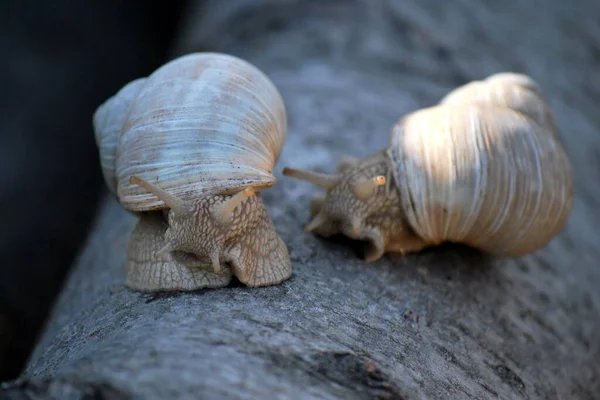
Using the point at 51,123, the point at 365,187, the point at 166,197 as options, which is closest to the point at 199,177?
the point at 166,197

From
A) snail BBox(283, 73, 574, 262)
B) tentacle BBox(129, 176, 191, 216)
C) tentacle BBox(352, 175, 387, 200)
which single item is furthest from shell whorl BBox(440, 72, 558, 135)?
tentacle BBox(129, 176, 191, 216)

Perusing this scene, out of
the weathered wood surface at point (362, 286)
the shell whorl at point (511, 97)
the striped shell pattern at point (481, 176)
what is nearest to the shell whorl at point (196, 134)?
the weathered wood surface at point (362, 286)

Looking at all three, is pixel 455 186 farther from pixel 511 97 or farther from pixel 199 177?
pixel 199 177

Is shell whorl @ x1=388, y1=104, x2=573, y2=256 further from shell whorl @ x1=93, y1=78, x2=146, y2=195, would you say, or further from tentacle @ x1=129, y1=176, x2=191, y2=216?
shell whorl @ x1=93, y1=78, x2=146, y2=195

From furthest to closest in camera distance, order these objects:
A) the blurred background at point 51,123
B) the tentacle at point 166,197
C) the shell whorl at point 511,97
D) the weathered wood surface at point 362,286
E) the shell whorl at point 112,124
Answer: the blurred background at point 51,123, the shell whorl at point 511,97, the shell whorl at point 112,124, the tentacle at point 166,197, the weathered wood surface at point 362,286

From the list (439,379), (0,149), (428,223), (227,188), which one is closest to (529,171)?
(428,223)

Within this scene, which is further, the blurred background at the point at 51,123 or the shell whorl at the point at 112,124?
the blurred background at the point at 51,123

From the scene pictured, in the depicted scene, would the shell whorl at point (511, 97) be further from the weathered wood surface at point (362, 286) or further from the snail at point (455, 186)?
the weathered wood surface at point (362, 286)
